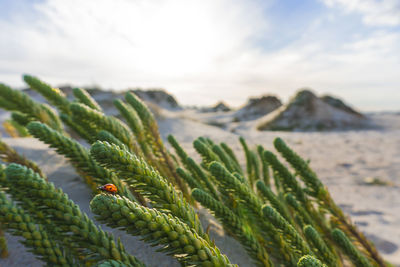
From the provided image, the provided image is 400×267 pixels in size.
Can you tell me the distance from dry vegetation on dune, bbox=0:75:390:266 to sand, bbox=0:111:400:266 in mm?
107

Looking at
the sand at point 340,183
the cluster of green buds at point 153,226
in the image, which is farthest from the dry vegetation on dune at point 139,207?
the sand at point 340,183

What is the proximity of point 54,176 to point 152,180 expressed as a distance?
1294 mm

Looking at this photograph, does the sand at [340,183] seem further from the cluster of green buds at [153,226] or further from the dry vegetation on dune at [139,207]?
the cluster of green buds at [153,226]

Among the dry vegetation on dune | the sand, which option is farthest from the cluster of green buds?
the sand

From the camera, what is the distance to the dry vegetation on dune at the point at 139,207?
1.82 ft

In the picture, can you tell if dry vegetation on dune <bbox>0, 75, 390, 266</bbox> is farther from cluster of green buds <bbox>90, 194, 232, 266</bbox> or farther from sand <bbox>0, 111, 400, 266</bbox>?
sand <bbox>0, 111, 400, 266</bbox>

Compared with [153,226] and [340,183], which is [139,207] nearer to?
[153,226]

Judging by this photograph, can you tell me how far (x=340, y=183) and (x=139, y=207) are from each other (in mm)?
3678

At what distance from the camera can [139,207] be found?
1.82 ft

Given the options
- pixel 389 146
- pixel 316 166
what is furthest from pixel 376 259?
pixel 389 146

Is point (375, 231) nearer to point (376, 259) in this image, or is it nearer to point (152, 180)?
point (376, 259)

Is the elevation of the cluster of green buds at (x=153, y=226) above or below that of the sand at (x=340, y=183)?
above

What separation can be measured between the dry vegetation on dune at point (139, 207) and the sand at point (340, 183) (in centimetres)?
11

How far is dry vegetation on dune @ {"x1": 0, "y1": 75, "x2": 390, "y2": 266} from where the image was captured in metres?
0.56
